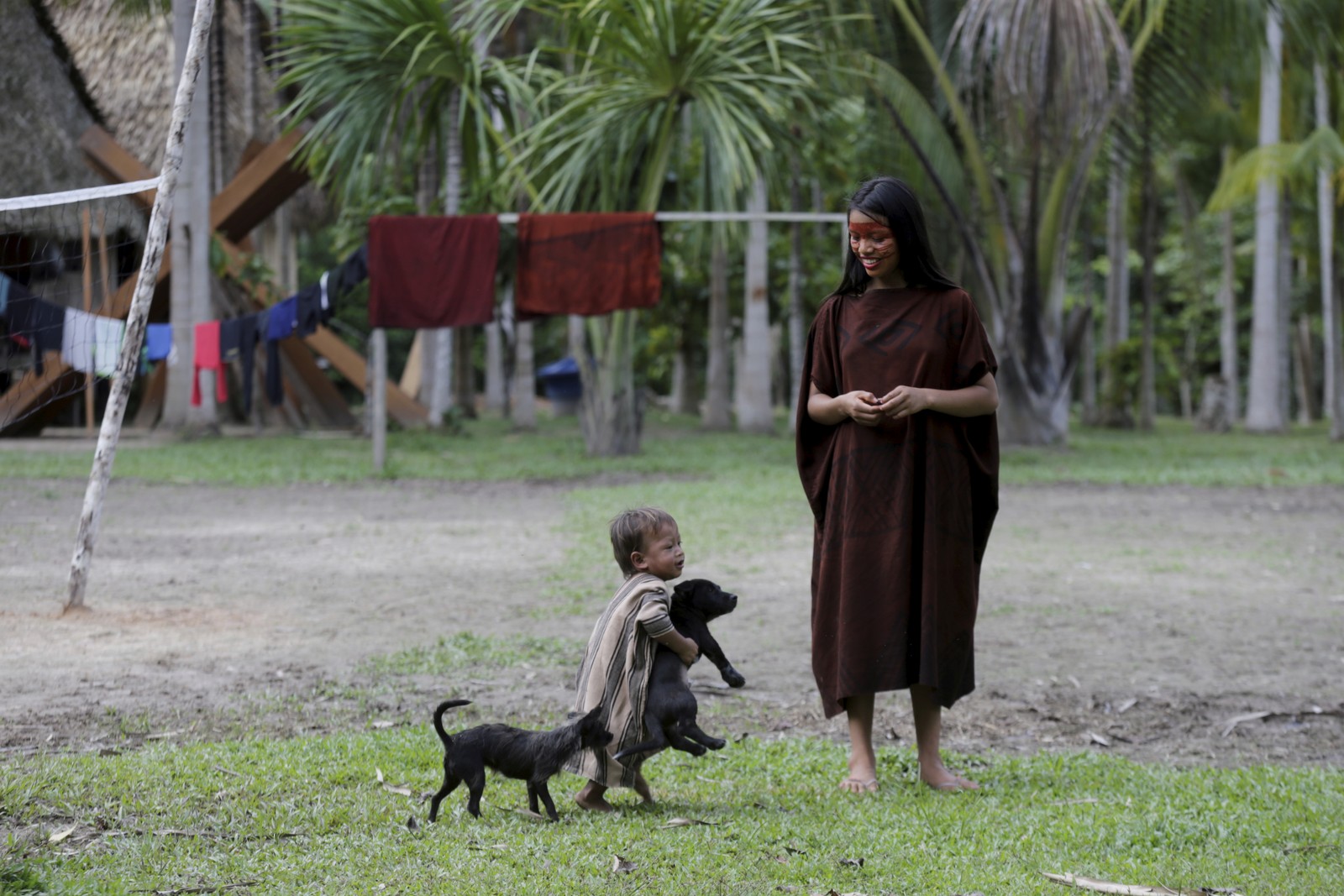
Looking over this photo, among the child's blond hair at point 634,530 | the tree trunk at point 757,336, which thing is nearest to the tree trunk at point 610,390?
the tree trunk at point 757,336

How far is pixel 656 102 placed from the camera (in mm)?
14258

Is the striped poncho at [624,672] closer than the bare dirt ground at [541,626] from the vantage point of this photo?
Yes

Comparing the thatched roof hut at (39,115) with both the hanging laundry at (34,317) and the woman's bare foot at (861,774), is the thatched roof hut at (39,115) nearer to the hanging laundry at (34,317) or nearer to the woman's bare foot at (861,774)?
the hanging laundry at (34,317)

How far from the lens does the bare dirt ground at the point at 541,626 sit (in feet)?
15.6

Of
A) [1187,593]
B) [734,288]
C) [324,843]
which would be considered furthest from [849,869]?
[734,288]

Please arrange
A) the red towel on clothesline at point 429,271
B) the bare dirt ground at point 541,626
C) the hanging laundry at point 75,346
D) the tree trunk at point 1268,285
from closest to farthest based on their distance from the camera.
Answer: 1. the bare dirt ground at point 541,626
2. the hanging laundry at point 75,346
3. the red towel on clothesline at point 429,271
4. the tree trunk at point 1268,285

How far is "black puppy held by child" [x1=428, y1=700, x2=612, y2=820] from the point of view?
3.38 meters

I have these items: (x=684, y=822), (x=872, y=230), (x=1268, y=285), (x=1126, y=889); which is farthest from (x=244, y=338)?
(x=1268, y=285)

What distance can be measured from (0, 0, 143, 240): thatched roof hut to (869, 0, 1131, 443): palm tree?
10.5 m

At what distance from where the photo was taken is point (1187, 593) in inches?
295

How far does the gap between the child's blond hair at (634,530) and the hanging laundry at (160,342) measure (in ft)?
50.4

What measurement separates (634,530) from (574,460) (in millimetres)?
11921

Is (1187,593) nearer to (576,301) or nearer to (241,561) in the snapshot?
(241,561)

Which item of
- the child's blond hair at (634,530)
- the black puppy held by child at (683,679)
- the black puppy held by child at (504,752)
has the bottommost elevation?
the black puppy held by child at (504,752)
